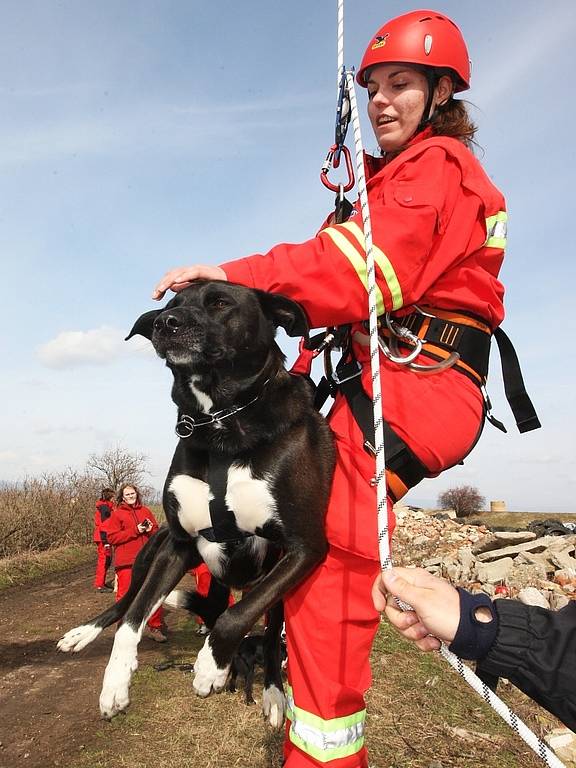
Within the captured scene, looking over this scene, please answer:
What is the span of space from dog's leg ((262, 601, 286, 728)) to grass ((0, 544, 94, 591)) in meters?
14.2

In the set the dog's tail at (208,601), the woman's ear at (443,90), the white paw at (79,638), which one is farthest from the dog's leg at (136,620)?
the woman's ear at (443,90)

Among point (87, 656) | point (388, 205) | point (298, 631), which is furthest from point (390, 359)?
point (87, 656)

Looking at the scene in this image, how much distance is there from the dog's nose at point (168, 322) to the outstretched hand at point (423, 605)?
1.50 metres

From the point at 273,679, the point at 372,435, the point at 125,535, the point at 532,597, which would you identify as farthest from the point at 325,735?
the point at 125,535

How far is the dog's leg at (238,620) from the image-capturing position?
107 inches

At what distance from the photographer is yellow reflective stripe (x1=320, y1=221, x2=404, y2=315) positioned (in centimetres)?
250

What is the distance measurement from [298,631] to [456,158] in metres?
2.23

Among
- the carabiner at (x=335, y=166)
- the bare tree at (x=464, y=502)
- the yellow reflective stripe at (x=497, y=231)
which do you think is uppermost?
the carabiner at (x=335, y=166)

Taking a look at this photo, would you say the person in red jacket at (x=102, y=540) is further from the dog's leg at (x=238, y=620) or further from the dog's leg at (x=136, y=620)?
the dog's leg at (x=238, y=620)

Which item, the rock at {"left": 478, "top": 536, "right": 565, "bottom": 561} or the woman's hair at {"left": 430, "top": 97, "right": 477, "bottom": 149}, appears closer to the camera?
the woman's hair at {"left": 430, "top": 97, "right": 477, "bottom": 149}

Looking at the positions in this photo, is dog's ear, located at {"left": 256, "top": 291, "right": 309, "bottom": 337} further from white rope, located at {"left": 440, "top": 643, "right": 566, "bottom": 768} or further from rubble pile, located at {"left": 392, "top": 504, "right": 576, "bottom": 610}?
rubble pile, located at {"left": 392, "top": 504, "right": 576, "bottom": 610}

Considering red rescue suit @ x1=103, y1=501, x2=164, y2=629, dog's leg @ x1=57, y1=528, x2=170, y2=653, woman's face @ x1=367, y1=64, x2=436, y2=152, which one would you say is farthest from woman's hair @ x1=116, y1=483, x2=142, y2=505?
woman's face @ x1=367, y1=64, x2=436, y2=152

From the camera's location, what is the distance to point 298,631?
2.83m

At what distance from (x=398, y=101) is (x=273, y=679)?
3678 millimetres
